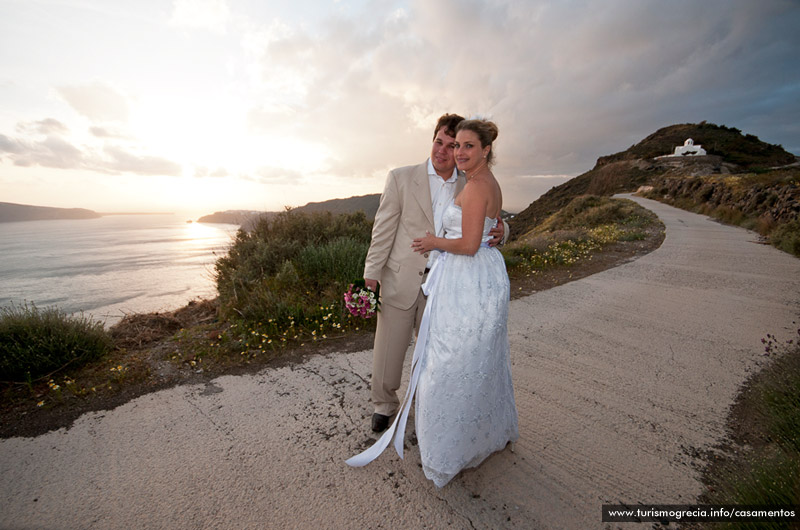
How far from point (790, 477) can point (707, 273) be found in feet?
22.9

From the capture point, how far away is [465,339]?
2.10m

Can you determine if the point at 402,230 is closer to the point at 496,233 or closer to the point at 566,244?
the point at 496,233

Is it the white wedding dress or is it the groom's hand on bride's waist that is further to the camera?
the groom's hand on bride's waist

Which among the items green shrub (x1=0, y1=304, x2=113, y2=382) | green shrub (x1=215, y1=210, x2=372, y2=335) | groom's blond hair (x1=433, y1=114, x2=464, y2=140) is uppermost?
groom's blond hair (x1=433, y1=114, x2=464, y2=140)

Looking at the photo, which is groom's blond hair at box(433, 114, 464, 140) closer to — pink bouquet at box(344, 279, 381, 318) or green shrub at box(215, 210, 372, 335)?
pink bouquet at box(344, 279, 381, 318)

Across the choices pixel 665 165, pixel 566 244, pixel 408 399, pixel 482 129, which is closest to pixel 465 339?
pixel 408 399

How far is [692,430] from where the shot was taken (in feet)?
8.82

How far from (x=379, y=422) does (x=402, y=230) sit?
154 centimetres

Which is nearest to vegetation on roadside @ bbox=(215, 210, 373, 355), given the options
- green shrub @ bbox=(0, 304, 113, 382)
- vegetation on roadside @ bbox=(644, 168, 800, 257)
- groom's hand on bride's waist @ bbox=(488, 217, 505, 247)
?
green shrub @ bbox=(0, 304, 113, 382)

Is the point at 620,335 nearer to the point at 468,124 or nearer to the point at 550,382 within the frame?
the point at 550,382

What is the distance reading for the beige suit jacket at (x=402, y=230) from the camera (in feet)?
8.61

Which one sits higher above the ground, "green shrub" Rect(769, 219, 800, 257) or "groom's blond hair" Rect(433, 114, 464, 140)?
"groom's blond hair" Rect(433, 114, 464, 140)

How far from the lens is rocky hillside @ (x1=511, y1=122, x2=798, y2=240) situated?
3841 cm

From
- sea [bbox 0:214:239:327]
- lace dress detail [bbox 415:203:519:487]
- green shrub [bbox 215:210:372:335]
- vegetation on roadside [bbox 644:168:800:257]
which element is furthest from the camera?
vegetation on roadside [bbox 644:168:800:257]
